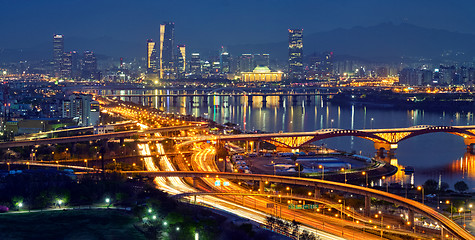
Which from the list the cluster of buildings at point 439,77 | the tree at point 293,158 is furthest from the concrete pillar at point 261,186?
the cluster of buildings at point 439,77

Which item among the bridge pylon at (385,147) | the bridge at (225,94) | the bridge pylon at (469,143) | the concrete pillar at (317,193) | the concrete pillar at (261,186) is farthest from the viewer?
the bridge at (225,94)

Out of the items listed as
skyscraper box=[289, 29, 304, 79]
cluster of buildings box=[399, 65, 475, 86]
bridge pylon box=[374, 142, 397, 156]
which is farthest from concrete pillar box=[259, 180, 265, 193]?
skyscraper box=[289, 29, 304, 79]

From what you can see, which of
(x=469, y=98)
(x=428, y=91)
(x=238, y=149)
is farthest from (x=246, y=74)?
(x=238, y=149)

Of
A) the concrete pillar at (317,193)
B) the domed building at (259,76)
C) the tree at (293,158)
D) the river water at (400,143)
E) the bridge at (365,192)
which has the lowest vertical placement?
the river water at (400,143)

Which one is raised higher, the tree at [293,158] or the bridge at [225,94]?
the bridge at [225,94]

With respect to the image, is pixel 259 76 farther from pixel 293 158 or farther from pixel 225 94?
pixel 293 158

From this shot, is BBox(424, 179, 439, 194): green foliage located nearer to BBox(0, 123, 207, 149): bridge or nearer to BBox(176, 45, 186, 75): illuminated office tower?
BBox(0, 123, 207, 149): bridge

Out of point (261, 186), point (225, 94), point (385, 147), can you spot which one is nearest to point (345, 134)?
point (385, 147)

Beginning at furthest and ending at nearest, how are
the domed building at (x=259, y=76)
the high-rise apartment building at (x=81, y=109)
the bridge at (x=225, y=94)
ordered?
the domed building at (x=259, y=76)
the bridge at (x=225, y=94)
the high-rise apartment building at (x=81, y=109)

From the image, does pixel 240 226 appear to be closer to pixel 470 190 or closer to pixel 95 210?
pixel 95 210

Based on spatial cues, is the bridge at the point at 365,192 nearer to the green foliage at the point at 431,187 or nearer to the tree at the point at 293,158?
the green foliage at the point at 431,187
